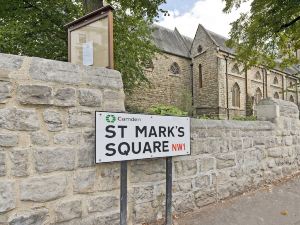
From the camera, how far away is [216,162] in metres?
5.02

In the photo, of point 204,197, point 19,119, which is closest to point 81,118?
point 19,119

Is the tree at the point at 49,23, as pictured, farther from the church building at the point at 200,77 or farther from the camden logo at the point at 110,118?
the church building at the point at 200,77

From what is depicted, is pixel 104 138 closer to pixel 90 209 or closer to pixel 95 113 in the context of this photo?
pixel 95 113

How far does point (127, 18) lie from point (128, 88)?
11.0 ft

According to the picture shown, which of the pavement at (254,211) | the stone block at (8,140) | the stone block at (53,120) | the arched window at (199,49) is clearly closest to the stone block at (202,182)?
the pavement at (254,211)

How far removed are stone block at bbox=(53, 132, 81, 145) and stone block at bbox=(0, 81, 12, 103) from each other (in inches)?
23.6

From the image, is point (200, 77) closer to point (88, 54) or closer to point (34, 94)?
point (88, 54)

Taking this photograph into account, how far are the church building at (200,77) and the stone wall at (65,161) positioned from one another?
20499 mm

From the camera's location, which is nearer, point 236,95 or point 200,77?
point 200,77

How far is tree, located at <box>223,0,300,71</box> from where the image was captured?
11461mm

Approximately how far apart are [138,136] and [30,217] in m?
1.39

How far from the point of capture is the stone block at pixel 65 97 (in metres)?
3.02

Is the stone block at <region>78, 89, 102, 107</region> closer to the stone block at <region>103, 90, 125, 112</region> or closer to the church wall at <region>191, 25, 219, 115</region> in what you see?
the stone block at <region>103, 90, 125, 112</region>

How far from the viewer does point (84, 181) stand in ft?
10.5
